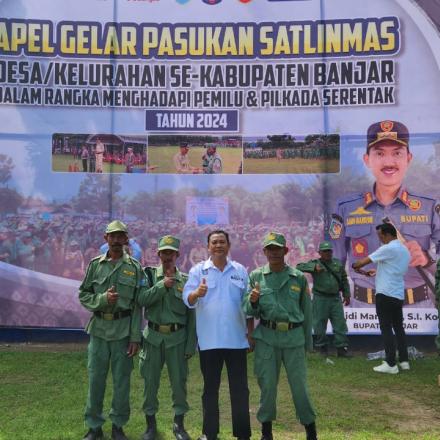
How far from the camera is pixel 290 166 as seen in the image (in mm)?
8586

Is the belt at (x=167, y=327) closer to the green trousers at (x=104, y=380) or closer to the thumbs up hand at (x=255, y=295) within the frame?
the green trousers at (x=104, y=380)

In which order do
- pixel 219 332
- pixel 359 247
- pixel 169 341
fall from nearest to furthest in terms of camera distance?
1. pixel 219 332
2. pixel 169 341
3. pixel 359 247

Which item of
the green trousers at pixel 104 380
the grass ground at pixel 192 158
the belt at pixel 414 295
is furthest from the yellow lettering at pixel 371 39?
the green trousers at pixel 104 380

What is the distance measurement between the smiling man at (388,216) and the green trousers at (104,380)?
4.85 metres

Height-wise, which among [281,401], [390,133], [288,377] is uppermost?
[390,133]


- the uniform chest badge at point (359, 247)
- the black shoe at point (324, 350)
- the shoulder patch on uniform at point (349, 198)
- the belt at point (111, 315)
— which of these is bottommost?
the black shoe at point (324, 350)

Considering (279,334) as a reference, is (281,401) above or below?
below

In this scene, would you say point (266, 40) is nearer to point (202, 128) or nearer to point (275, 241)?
point (202, 128)

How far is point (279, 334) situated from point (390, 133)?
5229mm

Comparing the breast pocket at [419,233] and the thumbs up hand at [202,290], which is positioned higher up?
the breast pocket at [419,233]

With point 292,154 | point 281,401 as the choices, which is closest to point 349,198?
point 292,154

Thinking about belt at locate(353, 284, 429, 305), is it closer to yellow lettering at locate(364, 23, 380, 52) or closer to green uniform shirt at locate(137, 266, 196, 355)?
yellow lettering at locate(364, 23, 380, 52)

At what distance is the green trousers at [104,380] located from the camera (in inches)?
176

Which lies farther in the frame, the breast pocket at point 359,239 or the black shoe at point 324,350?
the breast pocket at point 359,239
